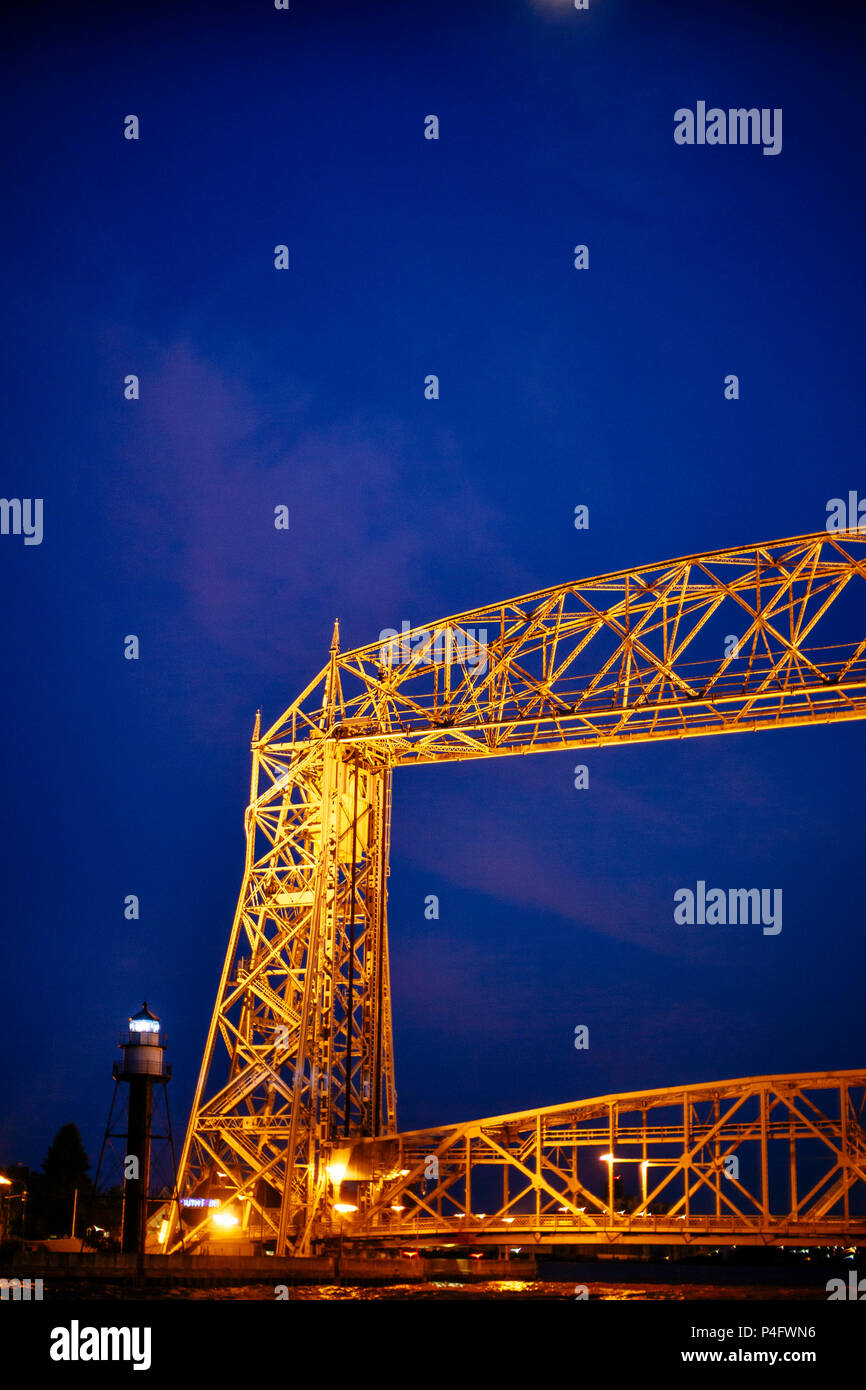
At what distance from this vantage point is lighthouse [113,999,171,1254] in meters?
43.7

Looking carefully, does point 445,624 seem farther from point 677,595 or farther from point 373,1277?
point 373,1277

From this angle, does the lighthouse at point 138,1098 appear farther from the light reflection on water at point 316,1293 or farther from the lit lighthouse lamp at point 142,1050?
the light reflection on water at point 316,1293

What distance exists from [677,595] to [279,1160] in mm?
18684

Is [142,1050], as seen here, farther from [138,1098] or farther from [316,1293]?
[316,1293]

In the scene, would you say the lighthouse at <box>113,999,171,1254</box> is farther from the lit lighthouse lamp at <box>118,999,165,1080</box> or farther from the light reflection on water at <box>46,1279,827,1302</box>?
the light reflection on water at <box>46,1279,827,1302</box>

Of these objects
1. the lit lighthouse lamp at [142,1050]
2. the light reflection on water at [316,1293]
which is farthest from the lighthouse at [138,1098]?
the light reflection on water at [316,1293]

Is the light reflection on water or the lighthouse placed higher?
the lighthouse

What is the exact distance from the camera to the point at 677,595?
36.9m

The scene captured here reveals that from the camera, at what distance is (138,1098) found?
1772 inches

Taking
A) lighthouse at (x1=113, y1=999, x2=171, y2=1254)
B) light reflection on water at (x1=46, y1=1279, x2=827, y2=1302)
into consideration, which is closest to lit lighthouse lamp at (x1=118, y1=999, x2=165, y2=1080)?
lighthouse at (x1=113, y1=999, x2=171, y2=1254)

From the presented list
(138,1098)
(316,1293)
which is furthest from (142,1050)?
(316,1293)

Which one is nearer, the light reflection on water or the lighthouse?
the light reflection on water
